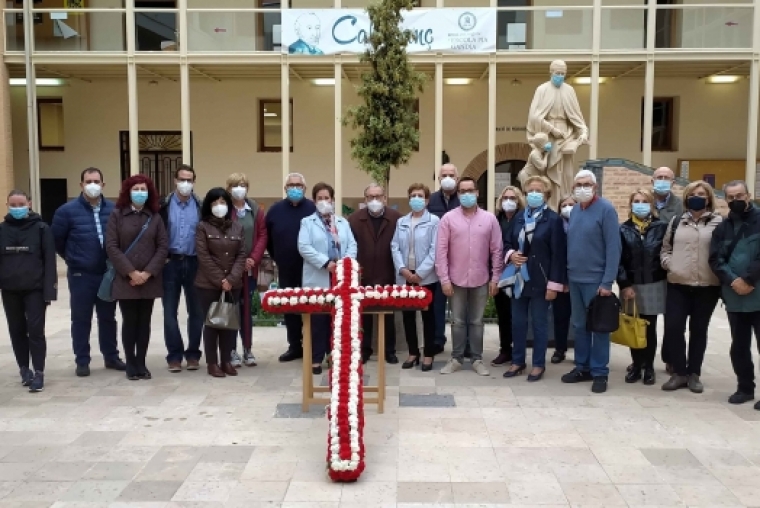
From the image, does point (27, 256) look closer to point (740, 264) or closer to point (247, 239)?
point (247, 239)

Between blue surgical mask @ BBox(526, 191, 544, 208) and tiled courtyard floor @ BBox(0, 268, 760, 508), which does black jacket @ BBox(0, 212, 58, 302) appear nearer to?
tiled courtyard floor @ BBox(0, 268, 760, 508)

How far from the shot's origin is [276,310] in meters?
5.40

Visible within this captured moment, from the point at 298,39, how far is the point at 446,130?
14.6 ft

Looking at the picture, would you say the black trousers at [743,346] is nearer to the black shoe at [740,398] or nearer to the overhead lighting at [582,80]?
the black shoe at [740,398]

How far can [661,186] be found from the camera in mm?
6750

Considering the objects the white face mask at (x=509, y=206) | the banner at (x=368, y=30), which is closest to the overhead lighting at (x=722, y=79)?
the banner at (x=368, y=30)

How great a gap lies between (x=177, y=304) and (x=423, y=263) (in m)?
2.49

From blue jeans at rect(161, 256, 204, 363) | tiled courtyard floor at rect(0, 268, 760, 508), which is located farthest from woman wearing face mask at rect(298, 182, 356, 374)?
blue jeans at rect(161, 256, 204, 363)

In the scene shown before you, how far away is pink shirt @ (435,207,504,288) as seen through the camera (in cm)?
678

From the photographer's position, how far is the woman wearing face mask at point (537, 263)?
6.59 meters

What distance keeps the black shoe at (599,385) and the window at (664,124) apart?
12.5m

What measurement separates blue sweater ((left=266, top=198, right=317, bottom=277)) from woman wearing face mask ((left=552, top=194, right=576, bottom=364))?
2.60 meters

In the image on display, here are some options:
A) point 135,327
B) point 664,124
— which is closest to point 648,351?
point 135,327

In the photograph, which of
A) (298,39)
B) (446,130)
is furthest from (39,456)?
(446,130)
